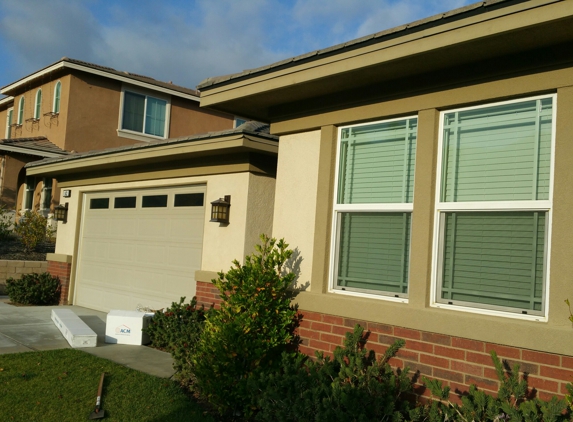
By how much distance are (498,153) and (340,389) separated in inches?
96.9

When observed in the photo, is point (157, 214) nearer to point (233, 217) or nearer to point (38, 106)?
point (233, 217)

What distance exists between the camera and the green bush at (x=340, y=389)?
16.0 feet

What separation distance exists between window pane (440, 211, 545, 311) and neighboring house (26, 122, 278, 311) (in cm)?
407

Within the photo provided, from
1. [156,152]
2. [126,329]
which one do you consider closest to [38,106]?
[156,152]

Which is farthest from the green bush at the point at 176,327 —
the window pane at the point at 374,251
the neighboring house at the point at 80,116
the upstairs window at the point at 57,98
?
the upstairs window at the point at 57,98

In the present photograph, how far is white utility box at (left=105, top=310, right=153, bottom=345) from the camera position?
29.8ft

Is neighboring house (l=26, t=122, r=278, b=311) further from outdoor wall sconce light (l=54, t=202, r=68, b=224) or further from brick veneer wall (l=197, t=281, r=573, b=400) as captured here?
brick veneer wall (l=197, t=281, r=573, b=400)

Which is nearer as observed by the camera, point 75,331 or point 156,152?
point 75,331

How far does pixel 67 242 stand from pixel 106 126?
824 centimetres

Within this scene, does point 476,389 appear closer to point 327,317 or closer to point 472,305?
point 472,305

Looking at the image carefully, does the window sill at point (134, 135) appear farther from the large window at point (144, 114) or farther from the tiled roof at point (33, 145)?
the tiled roof at point (33, 145)

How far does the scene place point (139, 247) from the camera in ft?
37.7

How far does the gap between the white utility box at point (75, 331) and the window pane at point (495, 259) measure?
5.49 meters

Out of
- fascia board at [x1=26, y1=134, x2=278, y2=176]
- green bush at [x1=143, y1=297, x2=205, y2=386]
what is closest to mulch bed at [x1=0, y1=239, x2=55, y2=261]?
fascia board at [x1=26, y1=134, x2=278, y2=176]
